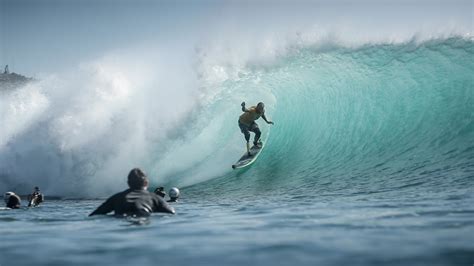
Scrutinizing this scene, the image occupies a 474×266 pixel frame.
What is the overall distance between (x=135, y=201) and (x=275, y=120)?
43.5 ft

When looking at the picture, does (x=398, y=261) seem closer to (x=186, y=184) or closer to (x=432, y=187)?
(x=432, y=187)

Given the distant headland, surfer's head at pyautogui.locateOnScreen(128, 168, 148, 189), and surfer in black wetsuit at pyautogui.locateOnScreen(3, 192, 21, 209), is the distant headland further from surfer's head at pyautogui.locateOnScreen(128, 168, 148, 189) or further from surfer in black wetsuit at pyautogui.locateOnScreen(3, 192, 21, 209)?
surfer's head at pyautogui.locateOnScreen(128, 168, 148, 189)

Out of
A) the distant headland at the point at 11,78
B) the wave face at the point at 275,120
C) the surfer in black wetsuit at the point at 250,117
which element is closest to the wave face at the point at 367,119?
the wave face at the point at 275,120

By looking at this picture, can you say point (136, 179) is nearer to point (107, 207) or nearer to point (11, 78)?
point (107, 207)

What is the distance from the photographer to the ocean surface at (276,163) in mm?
4312

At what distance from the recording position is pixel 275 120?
765 inches

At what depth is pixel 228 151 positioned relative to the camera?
17.7 meters

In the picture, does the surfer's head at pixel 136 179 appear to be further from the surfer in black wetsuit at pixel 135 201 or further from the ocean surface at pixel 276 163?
the ocean surface at pixel 276 163

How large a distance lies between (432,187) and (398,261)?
583 centimetres

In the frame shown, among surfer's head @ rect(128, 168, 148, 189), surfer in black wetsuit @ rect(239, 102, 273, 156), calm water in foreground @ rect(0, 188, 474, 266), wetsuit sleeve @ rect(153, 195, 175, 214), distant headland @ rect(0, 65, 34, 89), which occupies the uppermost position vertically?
distant headland @ rect(0, 65, 34, 89)

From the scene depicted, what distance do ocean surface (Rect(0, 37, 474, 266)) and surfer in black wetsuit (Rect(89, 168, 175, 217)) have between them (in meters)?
0.23

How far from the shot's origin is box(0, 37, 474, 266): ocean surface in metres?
4.31

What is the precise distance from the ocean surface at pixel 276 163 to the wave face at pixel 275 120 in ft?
0.20

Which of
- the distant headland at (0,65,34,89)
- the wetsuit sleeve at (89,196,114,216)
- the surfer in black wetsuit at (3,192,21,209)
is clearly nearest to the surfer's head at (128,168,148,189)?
the wetsuit sleeve at (89,196,114,216)
